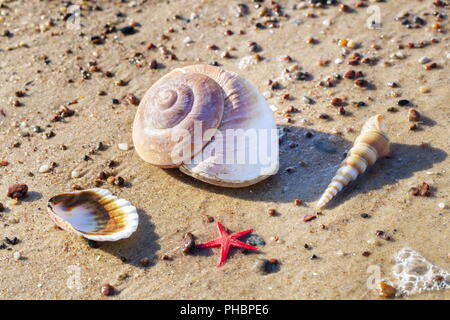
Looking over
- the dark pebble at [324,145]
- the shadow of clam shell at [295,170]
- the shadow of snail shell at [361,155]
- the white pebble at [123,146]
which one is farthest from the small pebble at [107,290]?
the dark pebble at [324,145]

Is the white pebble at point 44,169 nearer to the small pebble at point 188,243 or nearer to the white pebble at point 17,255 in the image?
the white pebble at point 17,255

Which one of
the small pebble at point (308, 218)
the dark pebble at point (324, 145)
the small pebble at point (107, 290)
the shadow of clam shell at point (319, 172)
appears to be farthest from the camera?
the dark pebble at point (324, 145)

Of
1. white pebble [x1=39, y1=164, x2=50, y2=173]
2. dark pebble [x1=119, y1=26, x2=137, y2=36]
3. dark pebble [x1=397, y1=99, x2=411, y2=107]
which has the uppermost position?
dark pebble [x1=119, y1=26, x2=137, y2=36]

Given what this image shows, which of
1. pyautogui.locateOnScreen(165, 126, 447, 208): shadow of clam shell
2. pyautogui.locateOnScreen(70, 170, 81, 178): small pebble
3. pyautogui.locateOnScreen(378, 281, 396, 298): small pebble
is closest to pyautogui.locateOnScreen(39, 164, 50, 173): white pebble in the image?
pyautogui.locateOnScreen(70, 170, 81, 178): small pebble

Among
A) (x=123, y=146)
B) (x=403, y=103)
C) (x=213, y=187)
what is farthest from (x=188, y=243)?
(x=403, y=103)

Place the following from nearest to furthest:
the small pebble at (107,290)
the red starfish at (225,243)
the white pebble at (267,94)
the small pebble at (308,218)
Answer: the small pebble at (107,290), the red starfish at (225,243), the small pebble at (308,218), the white pebble at (267,94)

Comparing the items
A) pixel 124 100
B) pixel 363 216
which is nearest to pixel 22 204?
pixel 124 100

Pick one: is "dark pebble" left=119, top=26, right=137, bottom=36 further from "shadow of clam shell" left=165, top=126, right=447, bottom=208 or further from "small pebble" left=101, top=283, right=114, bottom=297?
"small pebble" left=101, top=283, right=114, bottom=297
